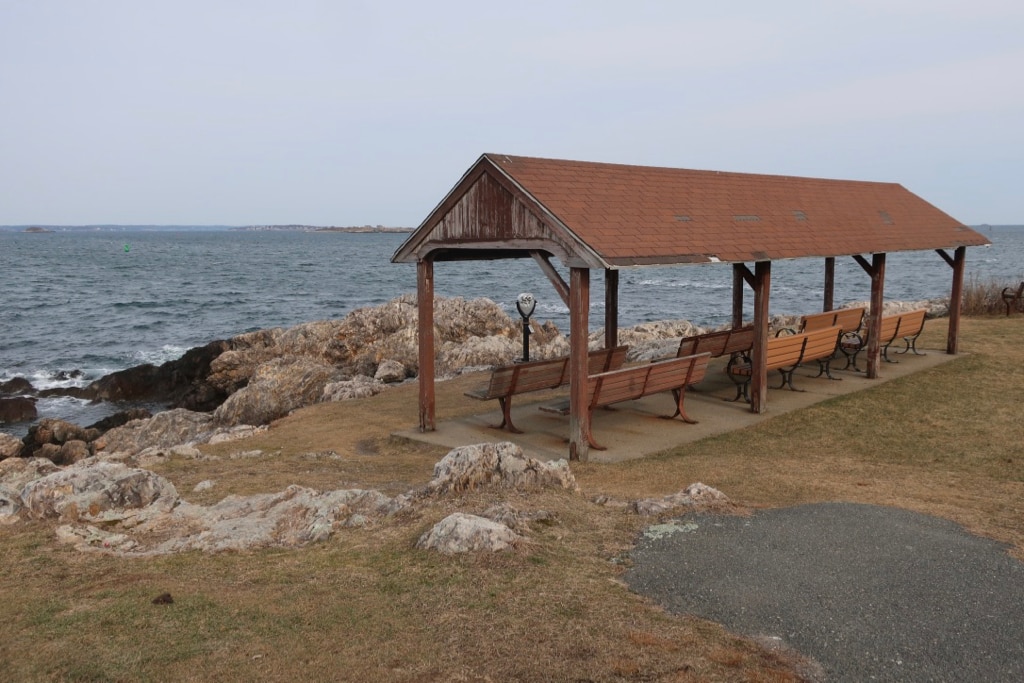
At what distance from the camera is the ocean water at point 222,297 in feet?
108

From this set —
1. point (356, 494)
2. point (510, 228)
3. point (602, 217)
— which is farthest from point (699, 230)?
point (356, 494)

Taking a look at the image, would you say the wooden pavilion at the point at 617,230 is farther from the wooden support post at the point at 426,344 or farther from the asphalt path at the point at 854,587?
the asphalt path at the point at 854,587

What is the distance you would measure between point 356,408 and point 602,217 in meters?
6.15

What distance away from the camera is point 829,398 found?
43.5ft

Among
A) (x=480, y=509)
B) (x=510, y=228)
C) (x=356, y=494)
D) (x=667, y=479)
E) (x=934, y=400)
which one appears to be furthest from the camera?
(x=934, y=400)

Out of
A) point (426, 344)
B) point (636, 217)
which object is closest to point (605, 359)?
point (636, 217)

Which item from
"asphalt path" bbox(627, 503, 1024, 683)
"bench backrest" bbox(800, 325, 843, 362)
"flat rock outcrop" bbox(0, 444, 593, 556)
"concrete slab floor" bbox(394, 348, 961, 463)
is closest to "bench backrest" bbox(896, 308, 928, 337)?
"concrete slab floor" bbox(394, 348, 961, 463)

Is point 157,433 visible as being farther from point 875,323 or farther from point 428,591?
point 875,323

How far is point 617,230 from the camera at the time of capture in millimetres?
10070

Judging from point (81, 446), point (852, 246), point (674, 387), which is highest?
point (852, 246)

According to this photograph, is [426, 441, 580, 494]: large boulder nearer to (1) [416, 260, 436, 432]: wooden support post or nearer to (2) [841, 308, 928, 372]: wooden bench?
(1) [416, 260, 436, 432]: wooden support post

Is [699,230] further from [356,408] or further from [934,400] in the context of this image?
[356,408]

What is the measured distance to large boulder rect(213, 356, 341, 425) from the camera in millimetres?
16562

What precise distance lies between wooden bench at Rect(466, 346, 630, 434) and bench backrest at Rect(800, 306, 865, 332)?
610cm
